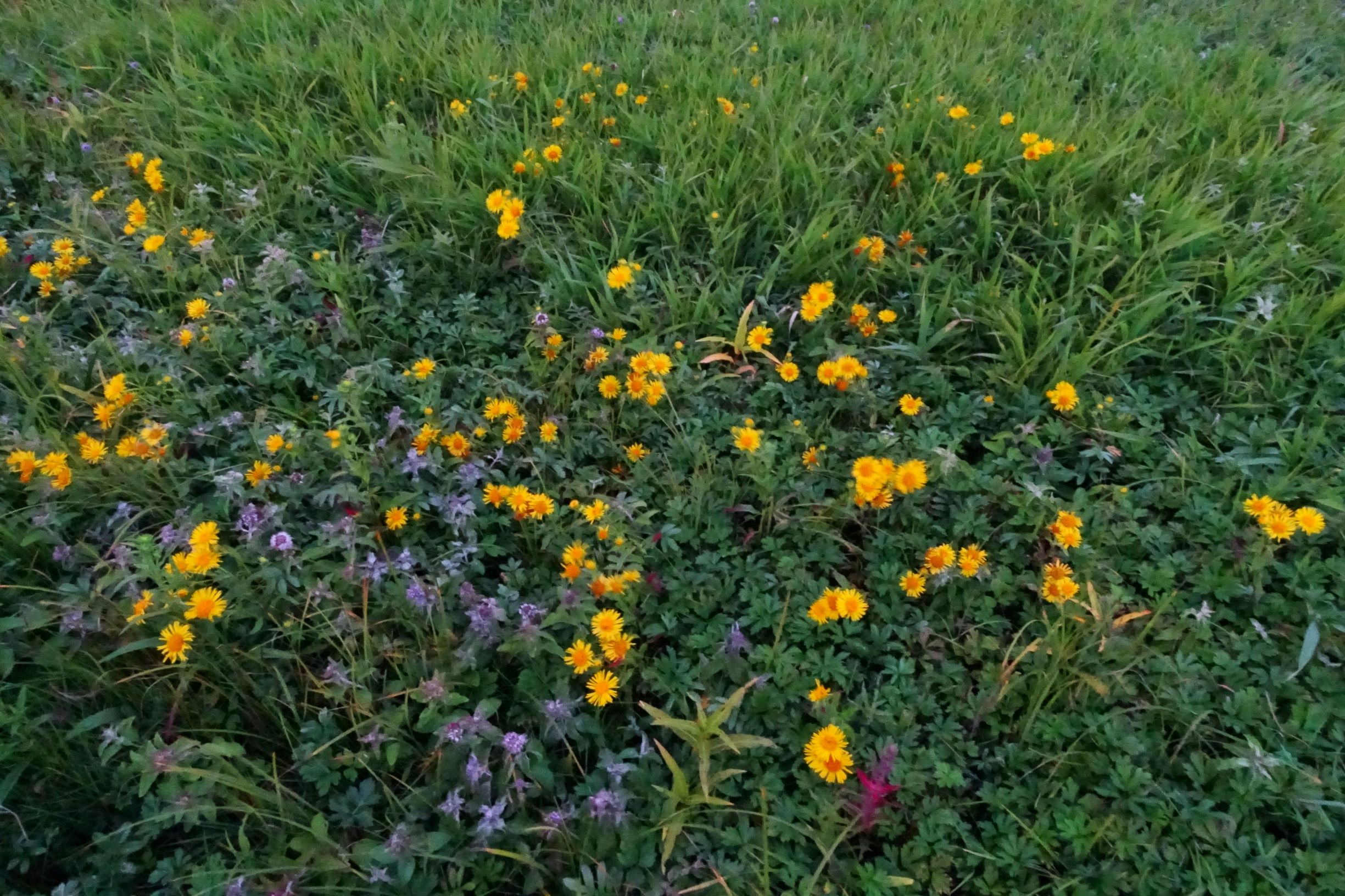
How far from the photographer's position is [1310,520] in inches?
68.2

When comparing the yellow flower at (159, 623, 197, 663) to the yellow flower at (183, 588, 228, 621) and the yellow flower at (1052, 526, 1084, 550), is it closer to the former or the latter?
the yellow flower at (183, 588, 228, 621)

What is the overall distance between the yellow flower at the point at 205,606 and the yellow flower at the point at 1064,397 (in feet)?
6.26

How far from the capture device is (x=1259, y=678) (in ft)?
5.25

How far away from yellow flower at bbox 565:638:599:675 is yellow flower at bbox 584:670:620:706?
0.03 m

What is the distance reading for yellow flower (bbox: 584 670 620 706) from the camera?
61.7 inches

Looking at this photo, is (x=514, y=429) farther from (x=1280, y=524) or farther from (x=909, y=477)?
(x=1280, y=524)

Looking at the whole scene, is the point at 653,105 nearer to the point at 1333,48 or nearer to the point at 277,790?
the point at 277,790

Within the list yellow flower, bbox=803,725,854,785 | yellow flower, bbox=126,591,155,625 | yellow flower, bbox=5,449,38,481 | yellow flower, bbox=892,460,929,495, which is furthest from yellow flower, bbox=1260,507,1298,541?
yellow flower, bbox=5,449,38,481

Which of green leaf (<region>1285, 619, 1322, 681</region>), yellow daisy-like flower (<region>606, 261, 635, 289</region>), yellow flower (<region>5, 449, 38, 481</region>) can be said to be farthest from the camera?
yellow daisy-like flower (<region>606, 261, 635, 289</region>)

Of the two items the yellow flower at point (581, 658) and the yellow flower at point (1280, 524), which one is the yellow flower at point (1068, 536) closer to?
the yellow flower at point (1280, 524)

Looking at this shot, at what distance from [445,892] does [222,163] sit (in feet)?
7.83

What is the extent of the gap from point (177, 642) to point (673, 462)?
110cm

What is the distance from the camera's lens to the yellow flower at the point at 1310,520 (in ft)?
5.65

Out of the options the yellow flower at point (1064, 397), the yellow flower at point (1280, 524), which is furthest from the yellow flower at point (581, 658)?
the yellow flower at point (1280, 524)
